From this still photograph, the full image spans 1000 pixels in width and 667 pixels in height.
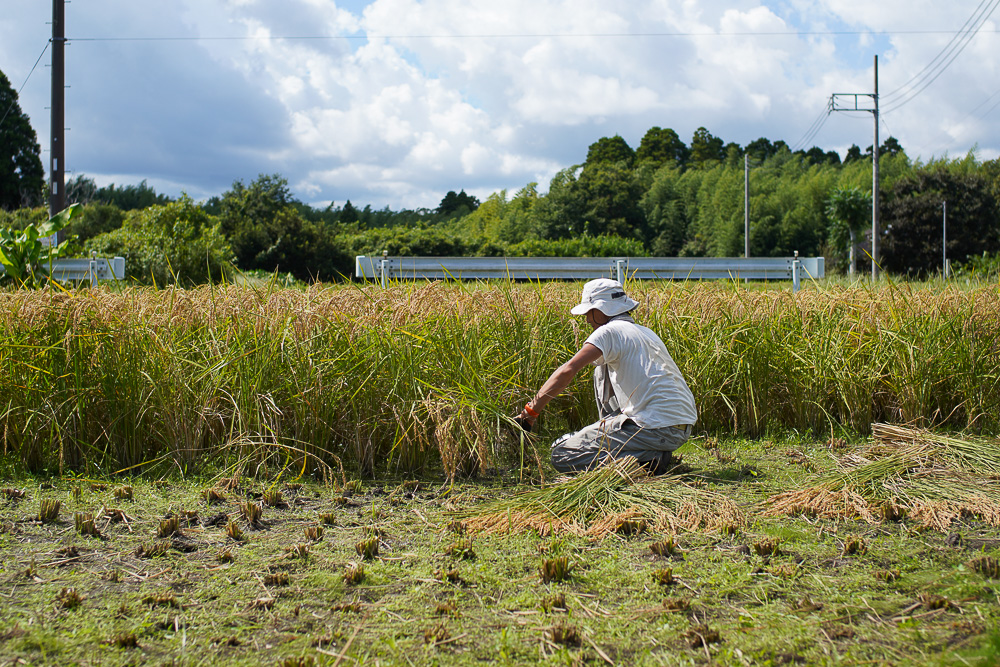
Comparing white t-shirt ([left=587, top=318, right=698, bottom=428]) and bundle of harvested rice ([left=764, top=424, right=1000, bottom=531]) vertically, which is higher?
white t-shirt ([left=587, top=318, right=698, bottom=428])

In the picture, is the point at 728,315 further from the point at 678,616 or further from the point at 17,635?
the point at 17,635

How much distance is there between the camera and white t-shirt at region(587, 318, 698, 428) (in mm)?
4066

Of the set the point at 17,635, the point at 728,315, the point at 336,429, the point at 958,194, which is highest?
the point at 958,194

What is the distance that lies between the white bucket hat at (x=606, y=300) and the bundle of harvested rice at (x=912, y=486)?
1345mm

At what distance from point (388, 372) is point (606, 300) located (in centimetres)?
142

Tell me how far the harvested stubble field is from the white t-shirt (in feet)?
1.41

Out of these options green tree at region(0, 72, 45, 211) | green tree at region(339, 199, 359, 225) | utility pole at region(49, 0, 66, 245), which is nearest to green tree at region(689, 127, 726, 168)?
green tree at region(339, 199, 359, 225)

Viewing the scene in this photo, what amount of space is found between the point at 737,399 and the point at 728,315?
670mm

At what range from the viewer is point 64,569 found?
2.90 meters

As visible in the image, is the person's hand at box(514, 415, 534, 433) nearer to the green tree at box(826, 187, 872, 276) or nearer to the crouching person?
the crouching person

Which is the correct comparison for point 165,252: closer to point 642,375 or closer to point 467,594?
point 642,375

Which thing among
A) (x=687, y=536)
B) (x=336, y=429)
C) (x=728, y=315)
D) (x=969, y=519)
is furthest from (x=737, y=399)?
(x=336, y=429)

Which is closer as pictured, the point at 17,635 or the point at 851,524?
the point at 17,635

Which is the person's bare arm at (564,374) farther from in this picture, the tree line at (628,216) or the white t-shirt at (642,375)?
the tree line at (628,216)
